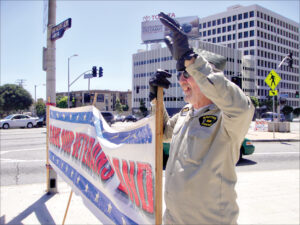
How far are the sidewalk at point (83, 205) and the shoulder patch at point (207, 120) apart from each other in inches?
114

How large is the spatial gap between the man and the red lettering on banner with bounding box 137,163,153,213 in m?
0.18

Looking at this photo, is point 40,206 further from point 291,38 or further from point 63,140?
point 291,38

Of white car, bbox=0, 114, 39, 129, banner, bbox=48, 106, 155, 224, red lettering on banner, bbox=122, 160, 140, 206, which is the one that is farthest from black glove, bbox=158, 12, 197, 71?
white car, bbox=0, 114, 39, 129

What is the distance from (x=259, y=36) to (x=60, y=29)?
91.9 meters

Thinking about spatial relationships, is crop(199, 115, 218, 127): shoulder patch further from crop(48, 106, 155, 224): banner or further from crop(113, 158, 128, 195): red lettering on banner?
crop(113, 158, 128, 195): red lettering on banner

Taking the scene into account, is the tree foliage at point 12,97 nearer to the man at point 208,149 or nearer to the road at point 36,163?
the road at point 36,163

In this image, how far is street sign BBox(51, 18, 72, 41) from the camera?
483cm

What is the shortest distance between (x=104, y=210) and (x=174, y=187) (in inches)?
46.5

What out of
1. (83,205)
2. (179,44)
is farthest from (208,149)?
(83,205)

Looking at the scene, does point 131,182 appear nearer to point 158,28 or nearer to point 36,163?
point 36,163

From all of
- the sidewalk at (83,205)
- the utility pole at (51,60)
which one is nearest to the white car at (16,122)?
the sidewalk at (83,205)

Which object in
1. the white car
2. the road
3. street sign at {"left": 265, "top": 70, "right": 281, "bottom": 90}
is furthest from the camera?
the white car

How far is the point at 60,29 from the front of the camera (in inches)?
199

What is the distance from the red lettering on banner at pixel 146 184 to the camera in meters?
1.88
